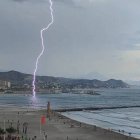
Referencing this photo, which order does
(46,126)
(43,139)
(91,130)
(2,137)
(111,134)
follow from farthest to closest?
(46,126) < (91,130) < (111,134) < (43,139) < (2,137)

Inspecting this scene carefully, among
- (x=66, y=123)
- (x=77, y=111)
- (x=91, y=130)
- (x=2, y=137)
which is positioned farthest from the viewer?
(x=77, y=111)

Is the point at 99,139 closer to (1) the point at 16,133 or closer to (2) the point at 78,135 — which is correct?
(2) the point at 78,135

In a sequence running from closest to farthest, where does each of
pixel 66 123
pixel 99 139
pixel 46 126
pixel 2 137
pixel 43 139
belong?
pixel 2 137 → pixel 43 139 → pixel 99 139 → pixel 46 126 → pixel 66 123

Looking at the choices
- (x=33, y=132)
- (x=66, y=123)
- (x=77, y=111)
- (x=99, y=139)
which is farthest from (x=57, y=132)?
A: (x=77, y=111)

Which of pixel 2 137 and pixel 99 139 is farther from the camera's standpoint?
pixel 99 139

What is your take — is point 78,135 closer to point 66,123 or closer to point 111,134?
point 111,134

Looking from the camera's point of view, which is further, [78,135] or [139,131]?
[139,131]

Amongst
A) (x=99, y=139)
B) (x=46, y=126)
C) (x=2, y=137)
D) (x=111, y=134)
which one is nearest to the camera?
(x=2, y=137)

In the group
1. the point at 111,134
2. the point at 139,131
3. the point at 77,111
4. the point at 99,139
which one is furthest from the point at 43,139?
the point at 77,111
